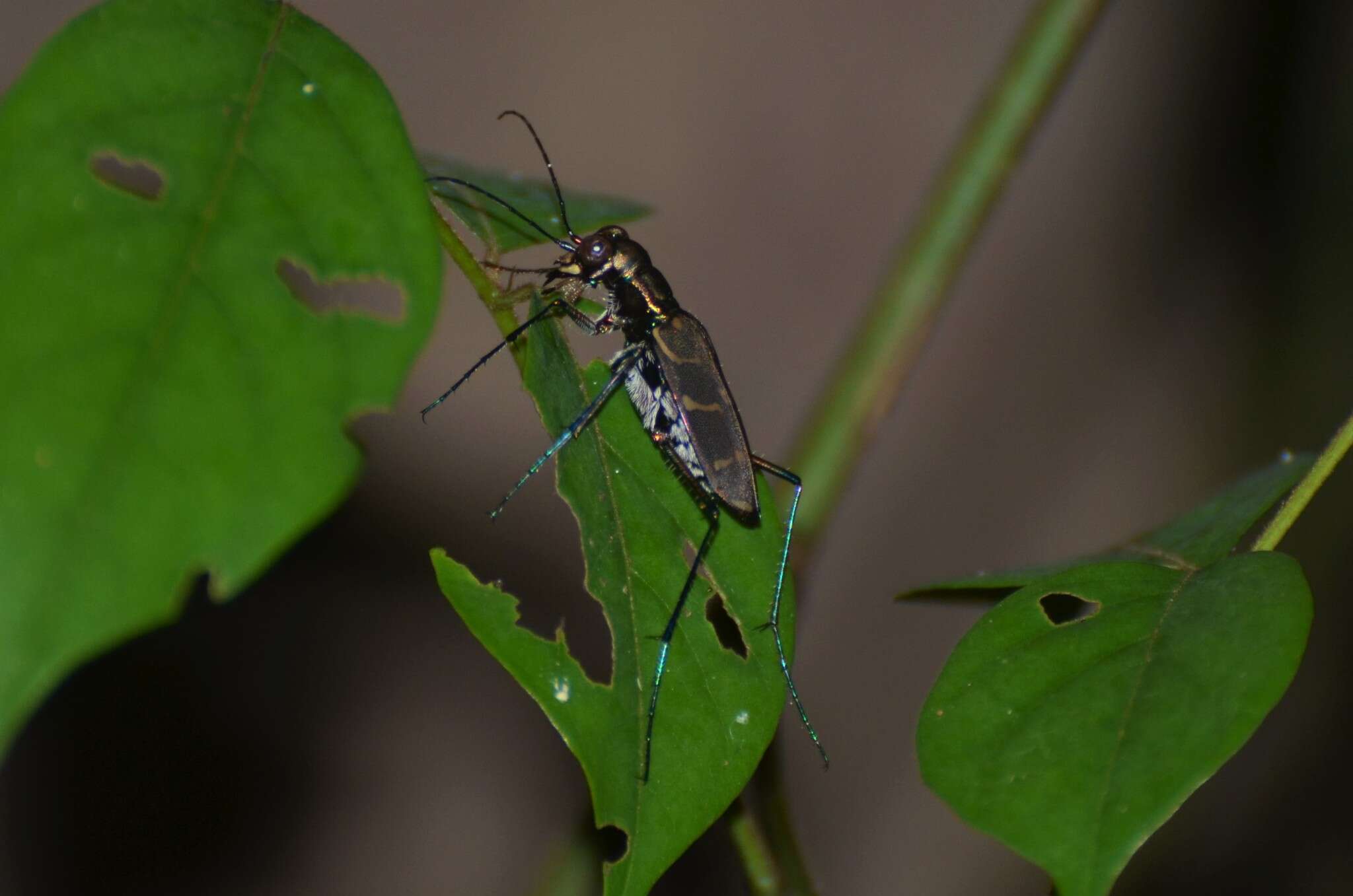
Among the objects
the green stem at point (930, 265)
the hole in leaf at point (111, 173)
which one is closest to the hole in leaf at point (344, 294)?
the hole in leaf at point (111, 173)

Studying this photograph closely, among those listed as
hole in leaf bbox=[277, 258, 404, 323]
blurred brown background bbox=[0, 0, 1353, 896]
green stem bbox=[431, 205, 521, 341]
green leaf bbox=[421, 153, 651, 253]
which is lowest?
blurred brown background bbox=[0, 0, 1353, 896]

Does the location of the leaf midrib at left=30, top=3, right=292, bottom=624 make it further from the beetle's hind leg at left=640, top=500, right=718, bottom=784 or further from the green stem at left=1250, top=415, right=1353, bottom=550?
the green stem at left=1250, top=415, right=1353, bottom=550

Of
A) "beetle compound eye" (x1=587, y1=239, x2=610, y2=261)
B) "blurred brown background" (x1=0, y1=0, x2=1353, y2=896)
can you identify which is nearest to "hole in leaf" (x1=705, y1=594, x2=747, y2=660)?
"beetle compound eye" (x1=587, y1=239, x2=610, y2=261)

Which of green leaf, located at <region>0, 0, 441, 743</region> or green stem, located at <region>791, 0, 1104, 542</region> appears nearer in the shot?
green leaf, located at <region>0, 0, 441, 743</region>

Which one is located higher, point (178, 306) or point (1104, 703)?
point (178, 306)

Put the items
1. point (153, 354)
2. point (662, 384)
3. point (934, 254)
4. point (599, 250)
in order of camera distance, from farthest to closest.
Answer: point (599, 250), point (662, 384), point (934, 254), point (153, 354)

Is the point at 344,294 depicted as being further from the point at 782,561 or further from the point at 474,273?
the point at 782,561

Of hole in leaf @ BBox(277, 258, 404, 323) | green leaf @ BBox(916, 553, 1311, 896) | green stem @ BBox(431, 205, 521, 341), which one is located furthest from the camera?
green stem @ BBox(431, 205, 521, 341)

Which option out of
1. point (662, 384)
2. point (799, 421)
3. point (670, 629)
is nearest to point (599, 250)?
point (662, 384)

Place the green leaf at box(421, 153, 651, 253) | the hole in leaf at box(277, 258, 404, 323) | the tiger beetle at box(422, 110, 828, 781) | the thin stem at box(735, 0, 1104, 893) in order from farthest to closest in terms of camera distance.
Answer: the thin stem at box(735, 0, 1104, 893)
the green leaf at box(421, 153, 651, 253)
the tiger beetle at box(422, 110, 828, 781)
the hole in leaf at box(277, 258, 404, 323)
